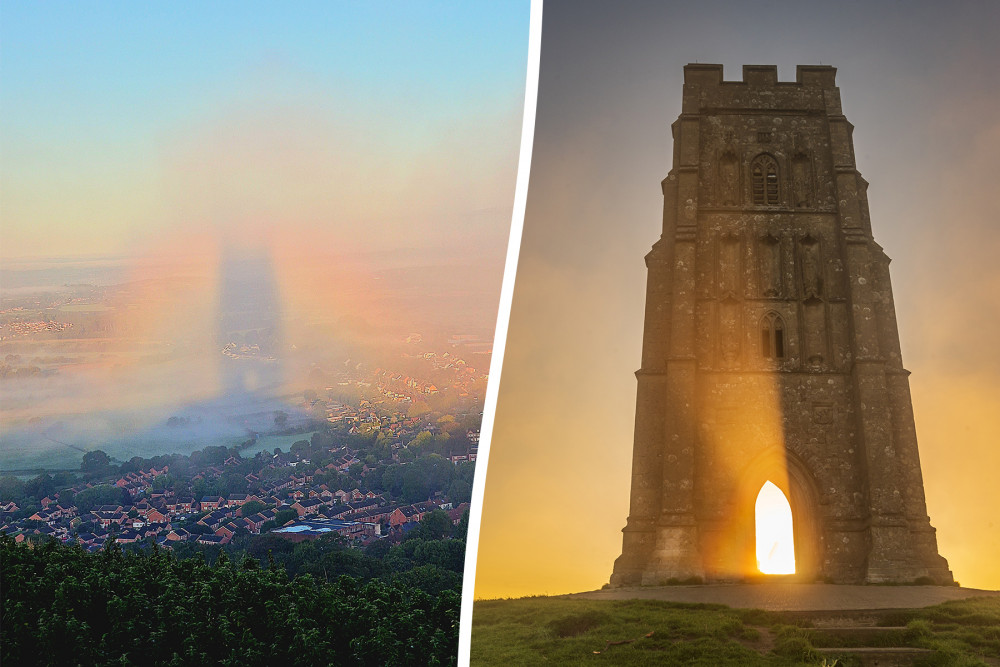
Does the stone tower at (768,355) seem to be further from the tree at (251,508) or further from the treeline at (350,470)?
the tree at (251,508)

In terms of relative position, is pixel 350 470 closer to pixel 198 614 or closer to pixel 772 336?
pixel 198 614

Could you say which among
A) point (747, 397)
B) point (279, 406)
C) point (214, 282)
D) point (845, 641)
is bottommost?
point (845, 641)

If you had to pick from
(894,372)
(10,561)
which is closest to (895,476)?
(894,372)

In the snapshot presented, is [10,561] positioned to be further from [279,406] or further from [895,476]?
[895,476]

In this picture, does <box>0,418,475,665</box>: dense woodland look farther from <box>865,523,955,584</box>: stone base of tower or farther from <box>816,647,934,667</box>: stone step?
<box>865,523,955,584</box>: stone base of tower

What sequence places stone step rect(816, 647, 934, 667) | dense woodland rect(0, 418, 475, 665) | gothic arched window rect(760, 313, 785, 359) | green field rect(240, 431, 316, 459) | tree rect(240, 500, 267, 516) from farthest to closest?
gothic arched window rect(760, 313, 785, 359) < tree rect(240, 500, 267, 516) < green field rect(240, 431, 316, 459) < dense woodland rect(0, 418, 475, 665) < stone step rect(816, 647, 934, 667)

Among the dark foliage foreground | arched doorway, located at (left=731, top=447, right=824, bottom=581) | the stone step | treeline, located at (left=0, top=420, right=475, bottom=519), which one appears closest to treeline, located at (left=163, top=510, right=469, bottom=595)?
treeline, located at (left=0, top=420, right=475, bottom=519)
